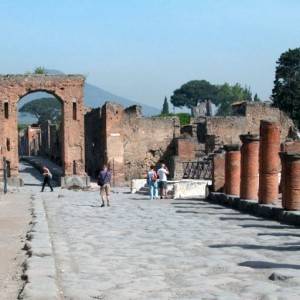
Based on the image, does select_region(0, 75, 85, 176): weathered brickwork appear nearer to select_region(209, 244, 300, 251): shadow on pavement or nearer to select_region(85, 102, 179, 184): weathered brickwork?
select_region(85, 102, 179, 184): weathered brickwork

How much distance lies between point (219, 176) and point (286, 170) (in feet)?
22.2

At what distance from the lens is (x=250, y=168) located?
56.5 ft

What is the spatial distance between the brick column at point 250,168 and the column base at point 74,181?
55.2ft

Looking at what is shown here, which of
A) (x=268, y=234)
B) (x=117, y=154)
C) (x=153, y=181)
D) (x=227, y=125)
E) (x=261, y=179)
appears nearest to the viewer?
(x=268, y=234)

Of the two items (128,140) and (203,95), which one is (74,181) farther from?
(203,95)

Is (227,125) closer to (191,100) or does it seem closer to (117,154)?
(117,154)

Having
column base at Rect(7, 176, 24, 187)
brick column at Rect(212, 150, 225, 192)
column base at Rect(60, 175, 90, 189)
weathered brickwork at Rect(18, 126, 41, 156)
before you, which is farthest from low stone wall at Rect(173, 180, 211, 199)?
weathered brickwork at Rect(18, 126, 41, 156)

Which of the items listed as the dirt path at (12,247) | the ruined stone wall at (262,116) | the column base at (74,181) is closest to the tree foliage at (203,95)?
the ruined stone wall at (262,116)

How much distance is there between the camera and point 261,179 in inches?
622

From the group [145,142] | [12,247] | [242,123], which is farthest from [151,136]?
[12,247]

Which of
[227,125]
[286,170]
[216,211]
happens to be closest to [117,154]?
[227,125]

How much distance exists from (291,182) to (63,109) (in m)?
22.5

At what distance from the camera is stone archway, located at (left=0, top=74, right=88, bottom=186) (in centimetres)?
3459

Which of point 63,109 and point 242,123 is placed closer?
point 63,109
